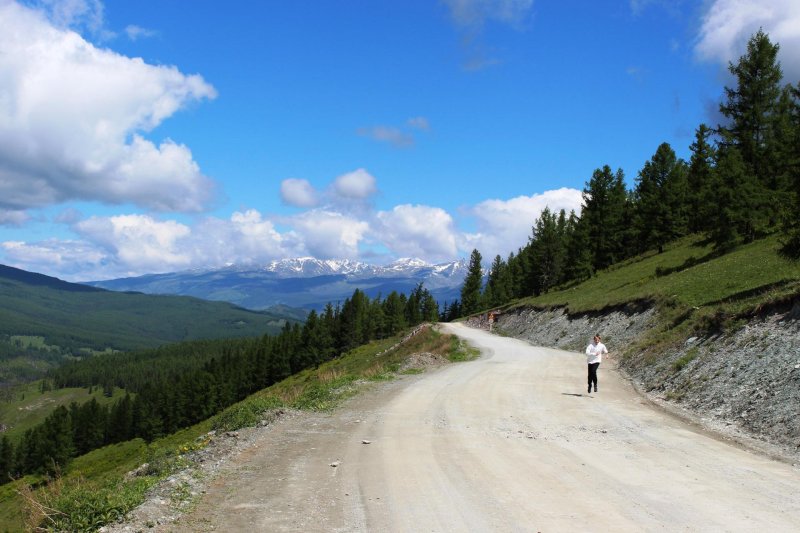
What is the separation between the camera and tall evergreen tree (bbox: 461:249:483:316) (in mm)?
115625

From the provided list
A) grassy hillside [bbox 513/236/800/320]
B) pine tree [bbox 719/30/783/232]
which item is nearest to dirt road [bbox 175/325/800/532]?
grassy hillside [bbox 513/236/800/320]

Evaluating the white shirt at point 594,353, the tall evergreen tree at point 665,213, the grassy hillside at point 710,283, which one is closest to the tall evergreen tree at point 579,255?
the tall evergreen tree at point 665,213

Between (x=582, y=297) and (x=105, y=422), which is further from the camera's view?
(x=105, y=422)

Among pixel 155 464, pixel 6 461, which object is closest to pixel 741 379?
pixel 155 464

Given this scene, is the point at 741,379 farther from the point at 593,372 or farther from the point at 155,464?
the point at 155,464

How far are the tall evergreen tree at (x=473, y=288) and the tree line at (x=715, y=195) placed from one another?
48.0 ft

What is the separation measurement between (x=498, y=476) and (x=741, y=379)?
996cm

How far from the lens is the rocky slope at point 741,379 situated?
1238 centimetres

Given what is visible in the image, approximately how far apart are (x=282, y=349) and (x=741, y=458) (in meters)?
121

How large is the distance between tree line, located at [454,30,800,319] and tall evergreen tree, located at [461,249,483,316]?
14.6 metres

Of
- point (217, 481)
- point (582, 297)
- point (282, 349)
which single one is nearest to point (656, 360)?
point (217, 481)

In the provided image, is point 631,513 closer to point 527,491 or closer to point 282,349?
point 527,491

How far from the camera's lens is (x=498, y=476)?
9.62 m

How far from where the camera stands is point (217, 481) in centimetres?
961
